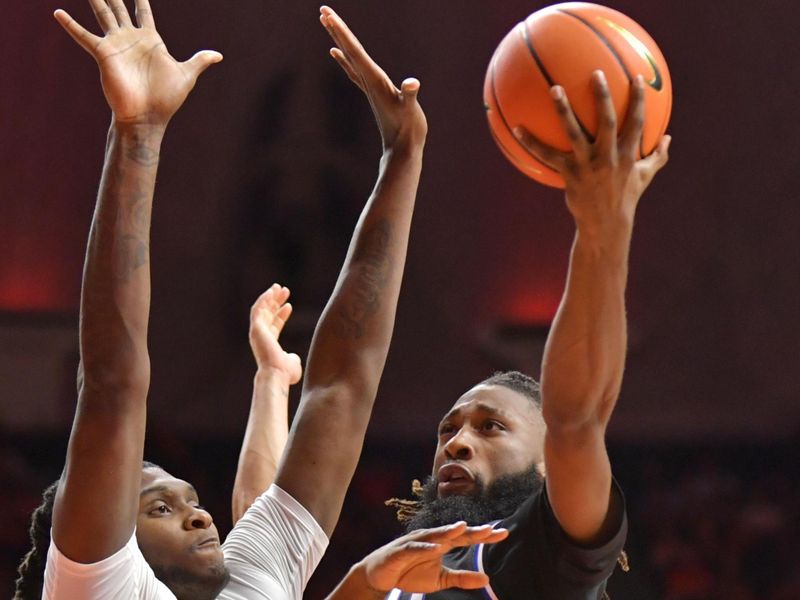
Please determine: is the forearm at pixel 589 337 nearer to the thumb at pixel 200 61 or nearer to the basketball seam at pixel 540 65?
the basketball seam at pixel 540 65

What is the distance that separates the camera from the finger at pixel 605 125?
69.9 inches

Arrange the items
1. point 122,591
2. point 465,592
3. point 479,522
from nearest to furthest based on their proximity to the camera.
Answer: point 122,591
point 465,592
point 479,522

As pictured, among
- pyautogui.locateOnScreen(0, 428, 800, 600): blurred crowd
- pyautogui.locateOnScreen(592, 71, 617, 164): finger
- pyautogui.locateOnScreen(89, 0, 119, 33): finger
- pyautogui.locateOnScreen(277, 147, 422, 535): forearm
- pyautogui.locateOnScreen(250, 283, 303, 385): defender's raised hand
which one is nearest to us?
pyautogui.locateOnScreen(592, 71, 617, 164): finger

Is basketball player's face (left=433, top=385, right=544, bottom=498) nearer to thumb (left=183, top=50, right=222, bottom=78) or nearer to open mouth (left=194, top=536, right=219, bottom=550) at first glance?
open mouth (left=194, top=536, right=219, bottom=550)

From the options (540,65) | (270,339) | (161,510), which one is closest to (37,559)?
(161,510)

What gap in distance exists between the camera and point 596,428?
6.32 feet

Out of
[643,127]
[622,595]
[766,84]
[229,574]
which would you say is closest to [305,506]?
[229,574]

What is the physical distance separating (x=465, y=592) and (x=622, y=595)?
3023 millimetres

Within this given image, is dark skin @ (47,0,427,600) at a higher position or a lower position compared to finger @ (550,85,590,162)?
lower

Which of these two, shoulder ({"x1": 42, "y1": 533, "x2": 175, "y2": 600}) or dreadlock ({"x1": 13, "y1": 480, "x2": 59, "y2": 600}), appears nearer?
shoulder ({"x1": 42, "y1": 533, "x2": 175, "y2": 600})

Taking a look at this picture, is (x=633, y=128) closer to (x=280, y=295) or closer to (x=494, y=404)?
(x=494, y=404)

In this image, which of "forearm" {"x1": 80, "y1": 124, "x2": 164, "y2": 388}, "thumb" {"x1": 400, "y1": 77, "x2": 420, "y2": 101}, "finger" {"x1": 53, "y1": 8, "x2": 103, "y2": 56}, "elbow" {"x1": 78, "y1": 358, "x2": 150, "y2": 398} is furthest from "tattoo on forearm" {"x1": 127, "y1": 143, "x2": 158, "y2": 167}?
"thumb" {"x1": 400, "y1": 77, "x2": 420, "y2": 101}

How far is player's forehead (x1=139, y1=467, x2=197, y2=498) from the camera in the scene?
260cm

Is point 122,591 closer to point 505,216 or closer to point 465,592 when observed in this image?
point 465,592
